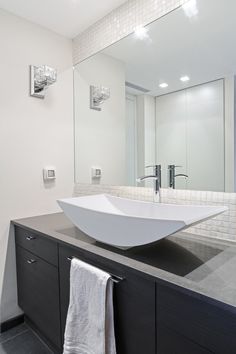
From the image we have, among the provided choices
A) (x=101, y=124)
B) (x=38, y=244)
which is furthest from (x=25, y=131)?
(x=38, y=244)

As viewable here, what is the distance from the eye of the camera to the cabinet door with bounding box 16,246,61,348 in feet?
4.43

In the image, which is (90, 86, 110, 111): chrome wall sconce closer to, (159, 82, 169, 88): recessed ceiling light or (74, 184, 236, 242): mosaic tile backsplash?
(159, 82, 169, 88): recessed ceiling light

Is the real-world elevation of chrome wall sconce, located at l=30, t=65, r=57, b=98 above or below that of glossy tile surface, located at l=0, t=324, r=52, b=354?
above

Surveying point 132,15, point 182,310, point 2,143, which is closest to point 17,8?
point 132,15

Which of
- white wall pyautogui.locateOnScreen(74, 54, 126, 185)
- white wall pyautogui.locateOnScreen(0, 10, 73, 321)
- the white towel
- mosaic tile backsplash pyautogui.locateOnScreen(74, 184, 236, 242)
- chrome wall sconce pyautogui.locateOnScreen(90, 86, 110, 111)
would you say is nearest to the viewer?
the white towel

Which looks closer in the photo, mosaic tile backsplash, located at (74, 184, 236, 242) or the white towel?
the white towel

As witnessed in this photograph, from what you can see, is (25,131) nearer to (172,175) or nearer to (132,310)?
(172,175)

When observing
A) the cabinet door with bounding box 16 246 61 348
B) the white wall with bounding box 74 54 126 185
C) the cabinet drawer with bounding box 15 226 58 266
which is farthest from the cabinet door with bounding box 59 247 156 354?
the white wall with bounding box 74 54 126 185

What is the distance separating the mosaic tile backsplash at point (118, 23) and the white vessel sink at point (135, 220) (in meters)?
1.15

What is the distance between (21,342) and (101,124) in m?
1.67

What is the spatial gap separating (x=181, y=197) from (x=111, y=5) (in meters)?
A: 1.37

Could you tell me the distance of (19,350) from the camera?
155 centimetres

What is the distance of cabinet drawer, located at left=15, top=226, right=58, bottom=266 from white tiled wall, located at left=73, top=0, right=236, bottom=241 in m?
0.59

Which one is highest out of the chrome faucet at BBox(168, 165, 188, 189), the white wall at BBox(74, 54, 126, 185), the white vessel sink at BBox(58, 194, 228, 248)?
the white wall at BBox(74, 54, 126, 185)
